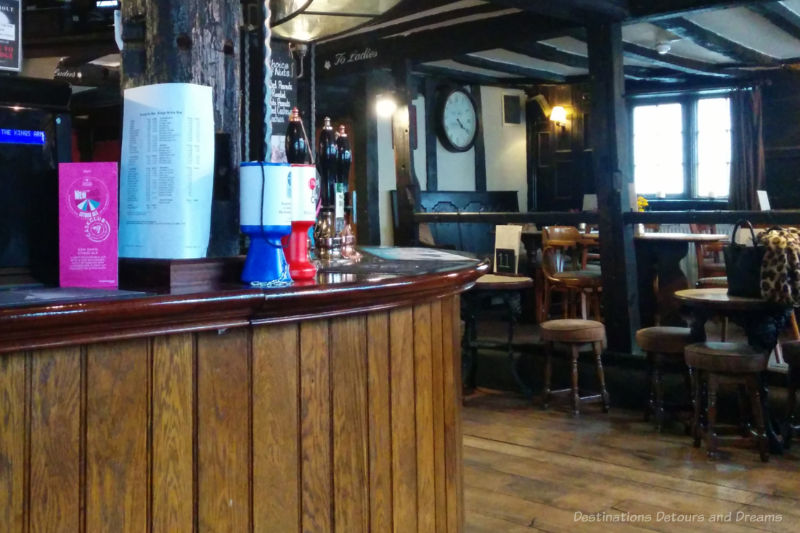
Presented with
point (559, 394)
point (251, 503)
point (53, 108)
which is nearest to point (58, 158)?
point (53, 108)

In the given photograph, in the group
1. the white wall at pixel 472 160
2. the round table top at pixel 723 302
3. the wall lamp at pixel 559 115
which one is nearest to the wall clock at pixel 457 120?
the white wall at pixel 472 160

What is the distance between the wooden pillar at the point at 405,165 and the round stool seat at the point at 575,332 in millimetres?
1980

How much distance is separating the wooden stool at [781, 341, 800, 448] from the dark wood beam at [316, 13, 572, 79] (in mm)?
2926

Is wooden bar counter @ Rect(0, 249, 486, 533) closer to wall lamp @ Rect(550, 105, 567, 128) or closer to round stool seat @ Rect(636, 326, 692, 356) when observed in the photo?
round stool seat @ Rect(636, 326, 692, 356)

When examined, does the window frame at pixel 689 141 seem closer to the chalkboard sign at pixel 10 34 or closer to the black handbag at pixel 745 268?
the black handbag at pixel 745 268

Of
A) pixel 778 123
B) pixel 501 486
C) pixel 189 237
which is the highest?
pixel 778 123

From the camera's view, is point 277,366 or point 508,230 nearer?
point 277,366

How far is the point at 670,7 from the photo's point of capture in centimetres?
502

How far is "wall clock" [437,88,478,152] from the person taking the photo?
946 cm

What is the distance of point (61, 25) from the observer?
6.71 metres

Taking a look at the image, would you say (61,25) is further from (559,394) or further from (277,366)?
(277,366)

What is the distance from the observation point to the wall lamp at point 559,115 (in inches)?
410

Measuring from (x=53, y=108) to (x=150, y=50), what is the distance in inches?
12.0

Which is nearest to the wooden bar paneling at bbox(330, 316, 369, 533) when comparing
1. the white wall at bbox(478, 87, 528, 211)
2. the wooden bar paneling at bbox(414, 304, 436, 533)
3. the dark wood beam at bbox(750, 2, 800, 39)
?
the wooden bar paneling at bbox(414, 304, 436, 533)
